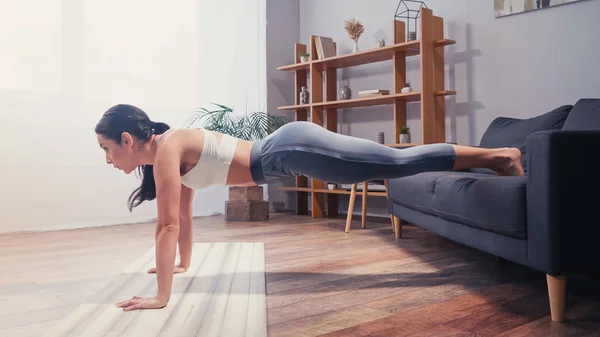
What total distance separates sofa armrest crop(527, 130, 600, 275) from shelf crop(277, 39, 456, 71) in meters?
2.46

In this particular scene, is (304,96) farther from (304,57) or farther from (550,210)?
(550,210)

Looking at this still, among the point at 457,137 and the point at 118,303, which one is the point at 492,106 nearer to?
the point at 457,137

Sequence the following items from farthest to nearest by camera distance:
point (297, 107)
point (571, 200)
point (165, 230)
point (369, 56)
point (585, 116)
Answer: point (297, 107) < point (369, 56) < point (585, 116) < point (165, 230) < point (571, 200)

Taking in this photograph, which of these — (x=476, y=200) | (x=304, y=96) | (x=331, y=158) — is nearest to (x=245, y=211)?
(x=304, y=96)

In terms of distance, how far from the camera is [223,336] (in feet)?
4.75

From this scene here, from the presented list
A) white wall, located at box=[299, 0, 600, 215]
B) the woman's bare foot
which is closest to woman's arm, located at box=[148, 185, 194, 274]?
the woman's bare foot

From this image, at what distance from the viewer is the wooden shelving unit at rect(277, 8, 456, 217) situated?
12.8 feet

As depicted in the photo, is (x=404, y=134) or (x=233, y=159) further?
(x=404, y=134)

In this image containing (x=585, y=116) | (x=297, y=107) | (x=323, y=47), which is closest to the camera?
(x=585, y=116)

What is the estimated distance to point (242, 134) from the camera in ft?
15.2

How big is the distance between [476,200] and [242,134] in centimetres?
292

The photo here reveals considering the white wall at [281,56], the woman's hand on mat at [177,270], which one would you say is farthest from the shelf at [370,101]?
the woman's hand on mat at [177,270]

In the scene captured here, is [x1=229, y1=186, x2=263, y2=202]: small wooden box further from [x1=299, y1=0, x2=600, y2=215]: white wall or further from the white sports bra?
the white sports bra

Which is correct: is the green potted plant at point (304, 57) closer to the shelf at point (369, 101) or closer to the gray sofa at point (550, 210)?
the shelf at point (369, 101)
